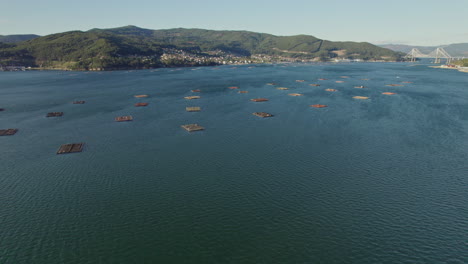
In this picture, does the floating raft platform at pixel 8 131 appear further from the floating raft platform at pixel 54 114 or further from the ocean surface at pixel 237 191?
the floating raft platform at pixel 54 114

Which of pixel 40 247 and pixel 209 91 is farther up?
pixel 209 91

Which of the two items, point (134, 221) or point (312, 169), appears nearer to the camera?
point (134, 221)

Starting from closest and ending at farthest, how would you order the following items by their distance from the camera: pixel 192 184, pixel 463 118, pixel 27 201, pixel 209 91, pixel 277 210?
pixel 277 210
pixel 27 201
pixel 192 184
pixel 463 118
pixel 209 91

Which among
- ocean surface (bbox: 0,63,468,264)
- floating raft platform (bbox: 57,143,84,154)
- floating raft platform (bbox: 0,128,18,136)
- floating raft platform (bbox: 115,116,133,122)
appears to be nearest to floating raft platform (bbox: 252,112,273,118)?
ocean surface (bbox: 0,63,468,264)

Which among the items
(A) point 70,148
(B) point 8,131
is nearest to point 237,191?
(A) point 70,148

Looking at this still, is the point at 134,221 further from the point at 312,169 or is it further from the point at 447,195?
the point at 447,195

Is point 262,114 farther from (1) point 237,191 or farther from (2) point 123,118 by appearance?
(1) point 237,191

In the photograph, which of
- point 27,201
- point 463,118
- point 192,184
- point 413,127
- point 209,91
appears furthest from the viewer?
point 209,91

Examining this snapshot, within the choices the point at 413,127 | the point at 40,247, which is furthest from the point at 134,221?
the point at 413,127

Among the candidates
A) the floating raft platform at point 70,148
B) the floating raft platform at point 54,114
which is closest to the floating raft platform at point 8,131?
the floating raft platform at point 54,114
